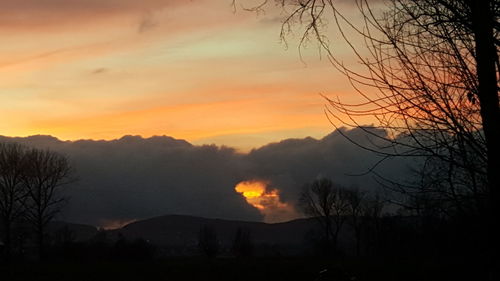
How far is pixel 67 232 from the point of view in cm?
9600

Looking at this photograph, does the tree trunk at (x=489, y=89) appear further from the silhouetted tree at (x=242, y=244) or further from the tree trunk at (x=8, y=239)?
the silhouetted tree at (x=242, y=244)

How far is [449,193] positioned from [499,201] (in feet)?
1.90

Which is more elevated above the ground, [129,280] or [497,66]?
[497,66]

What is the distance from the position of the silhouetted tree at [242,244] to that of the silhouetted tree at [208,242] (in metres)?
3.82

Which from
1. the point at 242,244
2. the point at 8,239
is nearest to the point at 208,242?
the point at 242,244

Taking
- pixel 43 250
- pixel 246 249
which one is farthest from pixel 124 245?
pixel 246 249

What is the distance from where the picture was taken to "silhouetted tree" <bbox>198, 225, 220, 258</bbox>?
117 metres

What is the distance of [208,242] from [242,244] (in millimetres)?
7600

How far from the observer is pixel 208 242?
122m

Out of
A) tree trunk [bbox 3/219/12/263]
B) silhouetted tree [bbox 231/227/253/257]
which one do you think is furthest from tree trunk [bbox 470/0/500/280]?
silhouetted tree [bbox 231/227/253/257]

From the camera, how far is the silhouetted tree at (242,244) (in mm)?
115000

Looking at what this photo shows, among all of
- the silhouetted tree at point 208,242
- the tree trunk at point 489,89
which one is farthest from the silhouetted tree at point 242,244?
the tree trunk at point 489,89

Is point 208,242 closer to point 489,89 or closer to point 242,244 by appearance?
point 242,244

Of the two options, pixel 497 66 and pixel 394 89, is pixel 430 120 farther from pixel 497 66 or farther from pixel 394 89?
pixel 497 66
